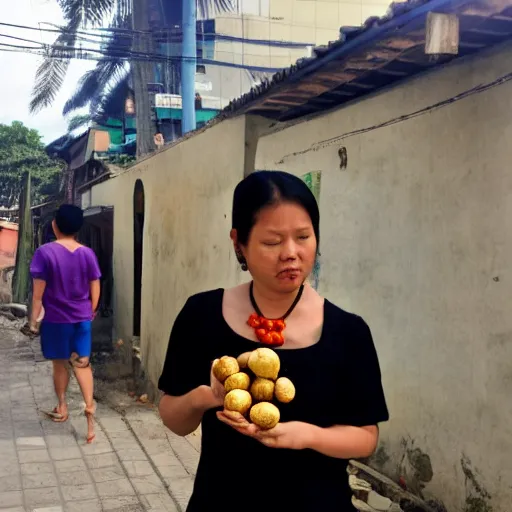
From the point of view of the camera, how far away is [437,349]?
150 inches

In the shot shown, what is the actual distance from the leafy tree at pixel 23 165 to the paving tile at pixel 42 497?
30292 mm

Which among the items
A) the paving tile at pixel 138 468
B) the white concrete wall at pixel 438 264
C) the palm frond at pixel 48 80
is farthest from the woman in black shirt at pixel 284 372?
the palm frond at pixel 48 80

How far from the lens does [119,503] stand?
452 cm

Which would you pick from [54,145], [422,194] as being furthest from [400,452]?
[54,145]

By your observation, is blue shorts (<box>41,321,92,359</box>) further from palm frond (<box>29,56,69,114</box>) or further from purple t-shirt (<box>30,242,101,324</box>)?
palm frond (<box>29,56,69,114</box>)

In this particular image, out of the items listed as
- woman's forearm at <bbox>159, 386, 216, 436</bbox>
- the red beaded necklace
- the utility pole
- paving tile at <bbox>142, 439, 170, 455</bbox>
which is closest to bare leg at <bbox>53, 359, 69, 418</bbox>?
paving tile at <bbox>142, 439, 170, 455</bbox>

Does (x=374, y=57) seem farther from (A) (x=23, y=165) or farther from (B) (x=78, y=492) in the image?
(A) (x=23, y=165)

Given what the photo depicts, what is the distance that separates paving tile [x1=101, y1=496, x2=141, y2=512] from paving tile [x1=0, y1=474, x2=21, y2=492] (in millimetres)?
694

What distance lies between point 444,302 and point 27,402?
517cm

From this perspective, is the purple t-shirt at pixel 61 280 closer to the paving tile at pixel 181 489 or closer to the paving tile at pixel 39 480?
the paving tile at pixel 39 480

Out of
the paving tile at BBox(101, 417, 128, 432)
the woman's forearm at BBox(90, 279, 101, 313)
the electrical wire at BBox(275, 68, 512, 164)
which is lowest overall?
the paving tile at BBox(101, 417, 128, 432)

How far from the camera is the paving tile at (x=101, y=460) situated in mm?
5242

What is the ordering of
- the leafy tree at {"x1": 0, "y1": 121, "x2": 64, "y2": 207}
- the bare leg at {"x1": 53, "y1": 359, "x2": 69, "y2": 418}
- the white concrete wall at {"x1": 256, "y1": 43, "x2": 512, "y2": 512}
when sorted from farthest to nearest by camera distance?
the leafy tree at {"x1": 0, "y1": 121, "x2": 64, "y2": 207} < the bare leg at {"x1": 53, "y1": 359, "x2": 69, "y2": 418} < the white concrete wall at {"x1": 256, "y1": 43, "x2": 512, "y2": 512}

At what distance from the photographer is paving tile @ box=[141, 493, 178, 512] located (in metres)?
4.44
